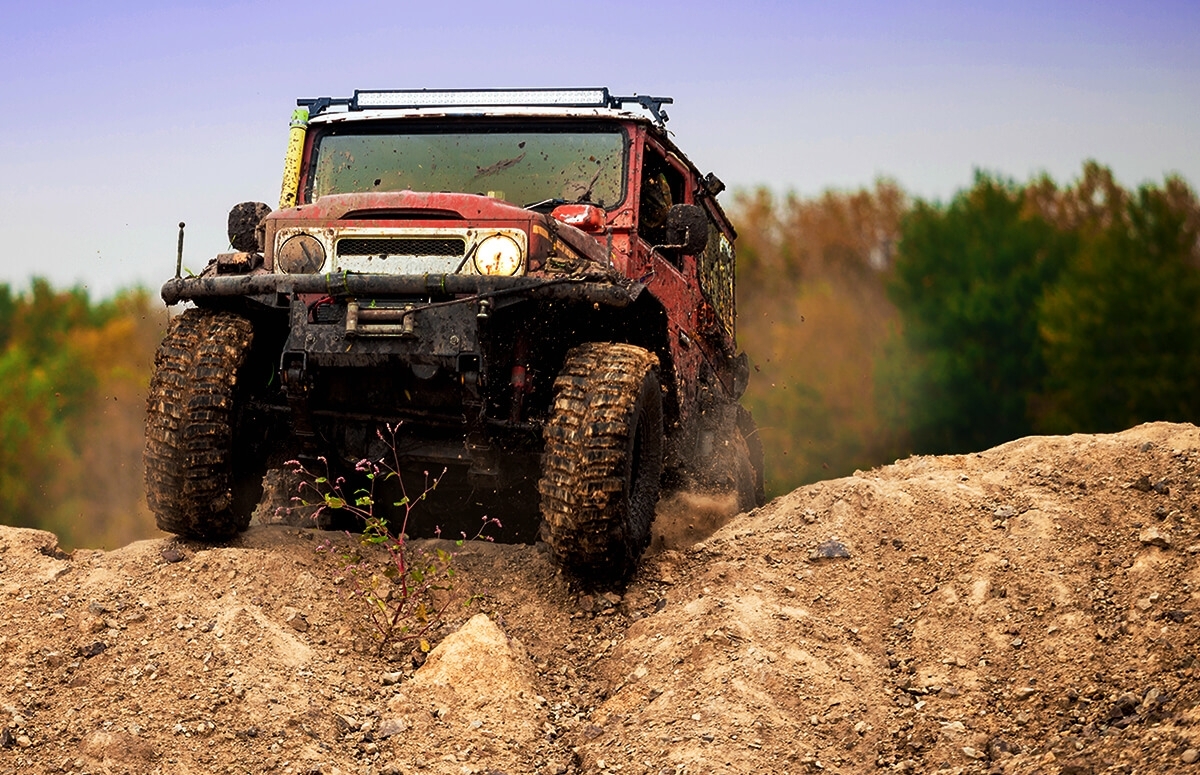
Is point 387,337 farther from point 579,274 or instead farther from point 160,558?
point 160,558

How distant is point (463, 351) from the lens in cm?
602

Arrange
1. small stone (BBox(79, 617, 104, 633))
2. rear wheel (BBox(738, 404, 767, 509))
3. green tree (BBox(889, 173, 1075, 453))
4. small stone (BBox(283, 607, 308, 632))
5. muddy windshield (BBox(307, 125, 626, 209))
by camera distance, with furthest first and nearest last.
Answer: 1. green tree (BBox(889, 173, 1075, 453))
2. rear wheel (BBox(738, 404, 767, 509))
3. muddy windshield (BBox(307, 125, 626, 209))
4. small stone (BBox(283, 607, 308, 632))
5. small stone (BBox(79, 617, 104, 633))

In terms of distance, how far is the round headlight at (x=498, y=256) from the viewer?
247 inches

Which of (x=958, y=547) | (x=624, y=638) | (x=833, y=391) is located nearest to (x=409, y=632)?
(x=624, y=638)

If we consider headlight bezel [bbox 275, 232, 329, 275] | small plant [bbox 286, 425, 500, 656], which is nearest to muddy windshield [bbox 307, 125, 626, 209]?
headlight bezel [bbox 275, 232, 329, 275]

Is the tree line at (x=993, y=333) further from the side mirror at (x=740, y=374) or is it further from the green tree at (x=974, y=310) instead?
the side mirror at (x=740, y=374)

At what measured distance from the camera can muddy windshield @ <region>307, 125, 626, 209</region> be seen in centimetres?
770

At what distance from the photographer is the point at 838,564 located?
22.2 ft

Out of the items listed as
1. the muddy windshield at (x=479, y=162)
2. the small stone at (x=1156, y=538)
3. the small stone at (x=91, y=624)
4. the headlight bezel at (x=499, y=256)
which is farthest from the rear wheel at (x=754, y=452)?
the small stone at (x=91, y=624)

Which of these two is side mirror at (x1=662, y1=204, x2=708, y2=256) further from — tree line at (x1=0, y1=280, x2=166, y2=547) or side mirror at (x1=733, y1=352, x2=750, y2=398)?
tree line at (x1=0, y1=280, x2=166, y2=547)

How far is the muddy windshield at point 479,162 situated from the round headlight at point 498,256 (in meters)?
1.31

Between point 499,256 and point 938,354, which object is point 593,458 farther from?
point 938,354

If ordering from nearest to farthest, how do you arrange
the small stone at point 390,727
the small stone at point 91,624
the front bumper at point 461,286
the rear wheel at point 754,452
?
the small stone at point 390,727 < the small stone at point 91,624 < the front bumper at point 461,286 < the rear wheel at point 754,452

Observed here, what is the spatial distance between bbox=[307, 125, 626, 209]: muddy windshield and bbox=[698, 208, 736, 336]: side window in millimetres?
1621
